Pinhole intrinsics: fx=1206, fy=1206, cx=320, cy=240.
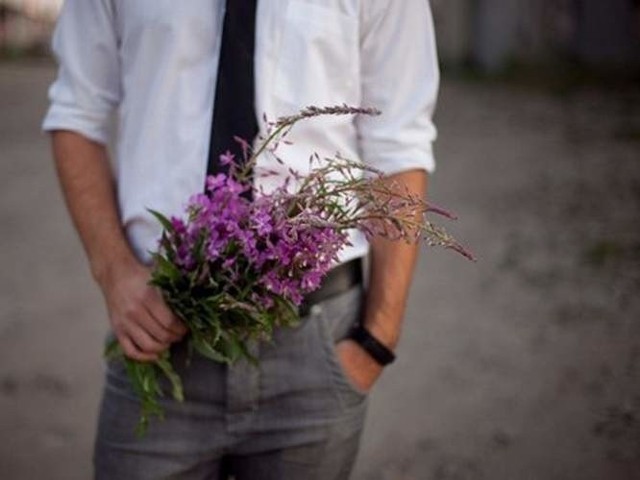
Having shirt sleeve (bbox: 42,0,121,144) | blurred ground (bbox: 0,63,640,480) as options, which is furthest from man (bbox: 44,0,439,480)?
blurred ground (bbox: 0,63,640,480)

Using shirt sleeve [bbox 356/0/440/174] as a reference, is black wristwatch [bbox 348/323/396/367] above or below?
below

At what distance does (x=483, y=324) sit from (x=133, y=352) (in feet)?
13.7

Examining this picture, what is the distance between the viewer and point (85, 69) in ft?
7.00

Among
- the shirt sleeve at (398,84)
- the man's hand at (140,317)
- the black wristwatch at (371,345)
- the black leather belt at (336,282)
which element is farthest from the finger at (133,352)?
the shirt sleeve at (398,84)

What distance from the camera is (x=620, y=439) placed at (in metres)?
4.67

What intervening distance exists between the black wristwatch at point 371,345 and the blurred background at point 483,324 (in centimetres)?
236

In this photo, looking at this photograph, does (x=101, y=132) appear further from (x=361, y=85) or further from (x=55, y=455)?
(x=55, y=455)

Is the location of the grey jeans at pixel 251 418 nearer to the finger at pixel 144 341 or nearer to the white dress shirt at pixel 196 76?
the finger at pixel 144 341

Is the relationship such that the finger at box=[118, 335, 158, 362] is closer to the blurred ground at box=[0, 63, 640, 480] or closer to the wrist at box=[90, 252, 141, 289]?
the wrist at box=[90, 252, 141, 289]

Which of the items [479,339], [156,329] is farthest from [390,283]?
[479,339]

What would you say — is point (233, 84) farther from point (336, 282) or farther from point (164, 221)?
A: point (336, 282)

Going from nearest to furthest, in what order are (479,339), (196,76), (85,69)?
(196,76)
(85,69)
(479,339)

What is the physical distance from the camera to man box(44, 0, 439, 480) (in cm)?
202

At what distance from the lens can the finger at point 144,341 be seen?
197cm
